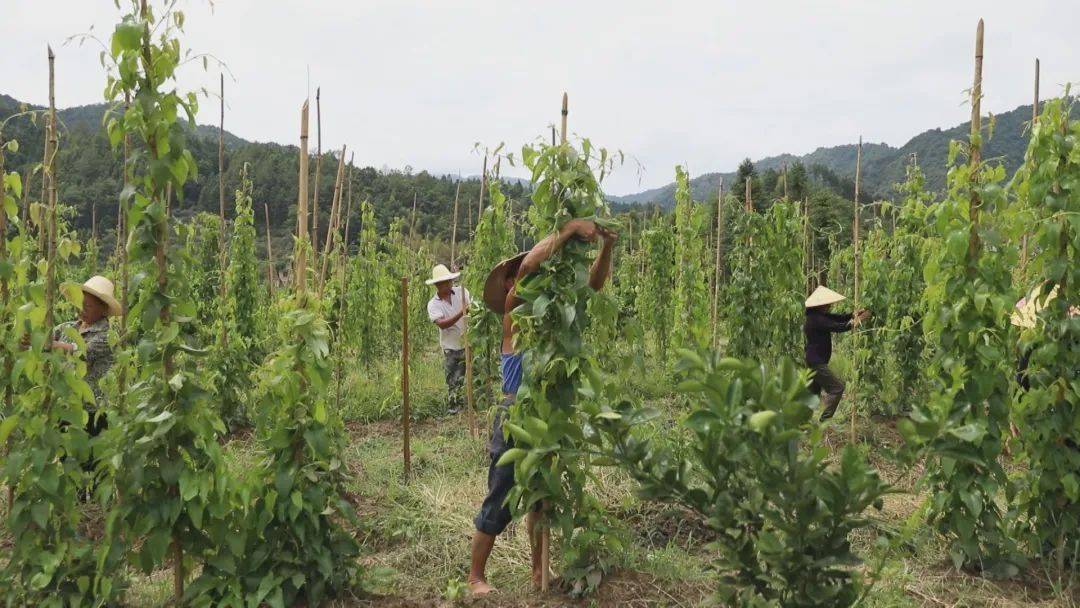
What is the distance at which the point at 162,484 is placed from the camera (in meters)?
2.98

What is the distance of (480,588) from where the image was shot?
11.0ft

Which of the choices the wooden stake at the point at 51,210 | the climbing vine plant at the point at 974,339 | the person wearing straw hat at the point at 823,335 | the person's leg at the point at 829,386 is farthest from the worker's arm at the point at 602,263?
the person's leg at the point at 829,386

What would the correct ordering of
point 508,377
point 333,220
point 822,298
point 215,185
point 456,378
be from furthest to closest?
point 215,185
point 456,378
point 822,298
point 333,220
point 508,377

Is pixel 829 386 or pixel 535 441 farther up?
pixel 535 441

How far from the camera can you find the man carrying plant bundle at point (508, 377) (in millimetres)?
3125

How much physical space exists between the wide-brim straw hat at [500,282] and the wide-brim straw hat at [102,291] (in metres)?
2.60

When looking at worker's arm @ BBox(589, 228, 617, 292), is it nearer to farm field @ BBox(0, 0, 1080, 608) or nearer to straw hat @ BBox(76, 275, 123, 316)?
farm field @ BBox(0, 0, 1080, 608)

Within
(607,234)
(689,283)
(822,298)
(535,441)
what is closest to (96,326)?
(607,234)

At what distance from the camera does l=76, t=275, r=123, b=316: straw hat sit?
4534 millimetres

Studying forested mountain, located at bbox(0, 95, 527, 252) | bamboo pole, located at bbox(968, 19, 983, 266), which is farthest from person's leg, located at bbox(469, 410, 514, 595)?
forested mountain, located at bbox(0, 95, 527, 252)

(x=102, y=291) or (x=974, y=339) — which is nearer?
(x=974, y=339)

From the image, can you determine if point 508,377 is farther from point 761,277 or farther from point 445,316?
point 445,316

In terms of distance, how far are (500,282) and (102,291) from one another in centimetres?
275

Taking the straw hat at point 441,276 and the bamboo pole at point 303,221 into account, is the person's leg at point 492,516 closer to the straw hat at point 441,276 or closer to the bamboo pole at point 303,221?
the bamboo pole at point 303,221
